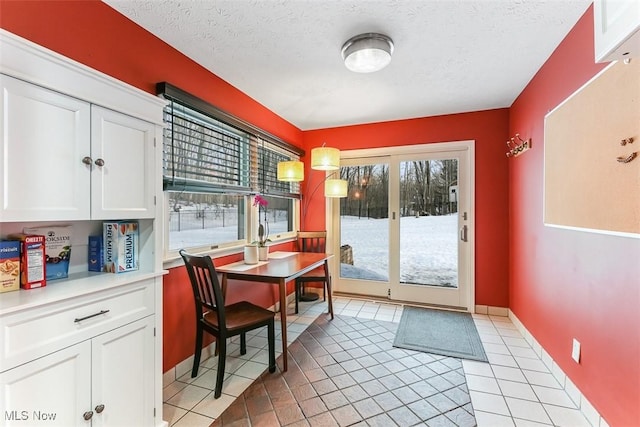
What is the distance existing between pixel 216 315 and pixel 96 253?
2.79 feet

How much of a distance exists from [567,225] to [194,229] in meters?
2.77

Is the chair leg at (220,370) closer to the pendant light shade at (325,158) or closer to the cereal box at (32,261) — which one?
the cereal box at (32,261)

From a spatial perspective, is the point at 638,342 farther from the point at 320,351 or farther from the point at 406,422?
the point at 320,351

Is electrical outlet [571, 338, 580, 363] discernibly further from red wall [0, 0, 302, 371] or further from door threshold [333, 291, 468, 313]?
red wall [0, 0, 302, 371]

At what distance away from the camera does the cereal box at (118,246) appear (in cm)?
153

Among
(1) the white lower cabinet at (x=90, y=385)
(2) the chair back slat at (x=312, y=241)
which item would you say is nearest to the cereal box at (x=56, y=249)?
(1) the white lower cabinet at (x=90, y=385)

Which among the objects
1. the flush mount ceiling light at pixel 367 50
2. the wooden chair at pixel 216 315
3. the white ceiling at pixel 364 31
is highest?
the white ceiling at pixel 364 31

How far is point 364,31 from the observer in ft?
6.19

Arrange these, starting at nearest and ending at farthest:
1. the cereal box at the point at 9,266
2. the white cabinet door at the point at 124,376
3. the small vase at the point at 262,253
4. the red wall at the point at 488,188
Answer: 1. the cereal box at the point at 9,266
2. the white cabinet door at the point at 124,376
3. the small vase at the point at 262,253
4. the red wall at the point at 488,188

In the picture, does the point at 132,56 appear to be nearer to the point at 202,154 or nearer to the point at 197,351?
the point at 202,154

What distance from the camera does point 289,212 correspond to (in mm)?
3984

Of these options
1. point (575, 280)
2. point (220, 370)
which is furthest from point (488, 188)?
point (220, 370)

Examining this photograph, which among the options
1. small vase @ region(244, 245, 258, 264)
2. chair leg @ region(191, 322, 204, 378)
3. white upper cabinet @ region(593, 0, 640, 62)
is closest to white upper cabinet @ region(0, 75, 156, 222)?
chair leg @ region(191, 322, 204, 378)

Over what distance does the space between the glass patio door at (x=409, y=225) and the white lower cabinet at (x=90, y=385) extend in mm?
2883
